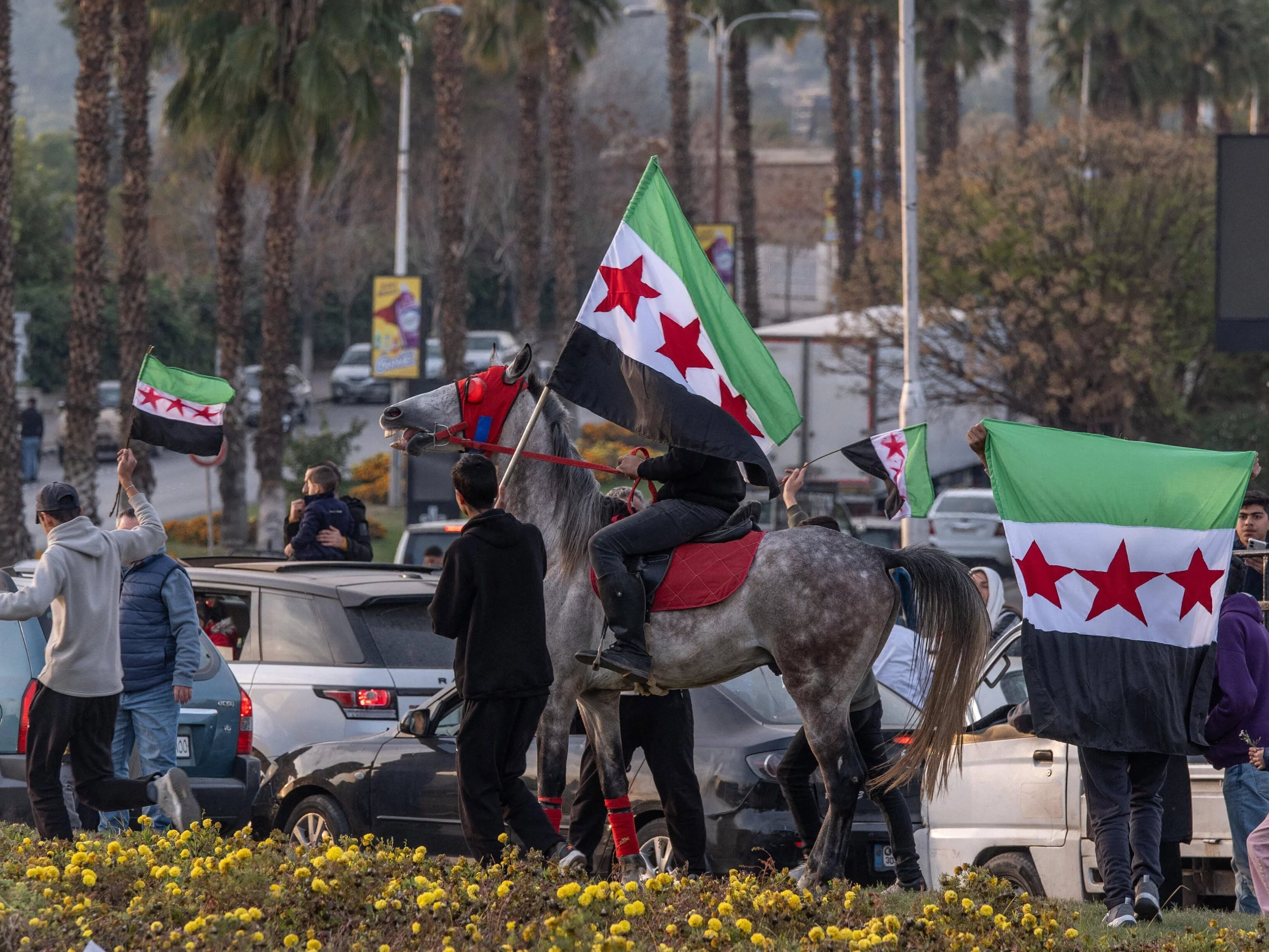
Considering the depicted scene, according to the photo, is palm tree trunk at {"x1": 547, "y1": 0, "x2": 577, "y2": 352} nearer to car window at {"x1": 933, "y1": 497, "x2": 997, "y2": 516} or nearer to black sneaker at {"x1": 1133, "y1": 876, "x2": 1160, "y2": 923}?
car window at {"x1": 933, "y1": 497, "x2": 997, "y2": 516}

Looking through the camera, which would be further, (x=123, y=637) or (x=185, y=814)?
(x=123, y=637)

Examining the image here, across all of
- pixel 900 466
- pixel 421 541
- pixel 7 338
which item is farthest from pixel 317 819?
pixel 7 338

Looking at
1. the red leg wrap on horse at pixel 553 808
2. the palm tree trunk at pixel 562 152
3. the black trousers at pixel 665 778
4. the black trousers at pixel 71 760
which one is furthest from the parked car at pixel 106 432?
the red leg wrap on horse at pixel 553 808

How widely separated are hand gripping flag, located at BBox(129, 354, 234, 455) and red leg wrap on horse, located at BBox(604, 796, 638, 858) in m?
4.13

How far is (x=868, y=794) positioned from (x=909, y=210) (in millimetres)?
15701

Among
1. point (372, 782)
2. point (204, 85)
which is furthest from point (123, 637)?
point (204, 85)

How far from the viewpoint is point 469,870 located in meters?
6.65

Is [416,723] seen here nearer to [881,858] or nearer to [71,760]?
[71,760]

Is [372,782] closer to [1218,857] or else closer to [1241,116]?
[1218,857]

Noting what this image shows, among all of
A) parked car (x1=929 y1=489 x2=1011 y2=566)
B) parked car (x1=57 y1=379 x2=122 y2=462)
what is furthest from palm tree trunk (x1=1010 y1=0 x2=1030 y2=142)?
parked car (x1=57 y1=379 x2=122 y2=462)

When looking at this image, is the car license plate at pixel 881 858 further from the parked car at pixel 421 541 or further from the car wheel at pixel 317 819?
the parked car at pixel 421 541

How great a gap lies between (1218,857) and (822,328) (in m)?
26.3

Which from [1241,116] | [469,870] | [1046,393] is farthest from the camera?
[1241,116]

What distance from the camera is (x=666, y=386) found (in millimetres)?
8188
